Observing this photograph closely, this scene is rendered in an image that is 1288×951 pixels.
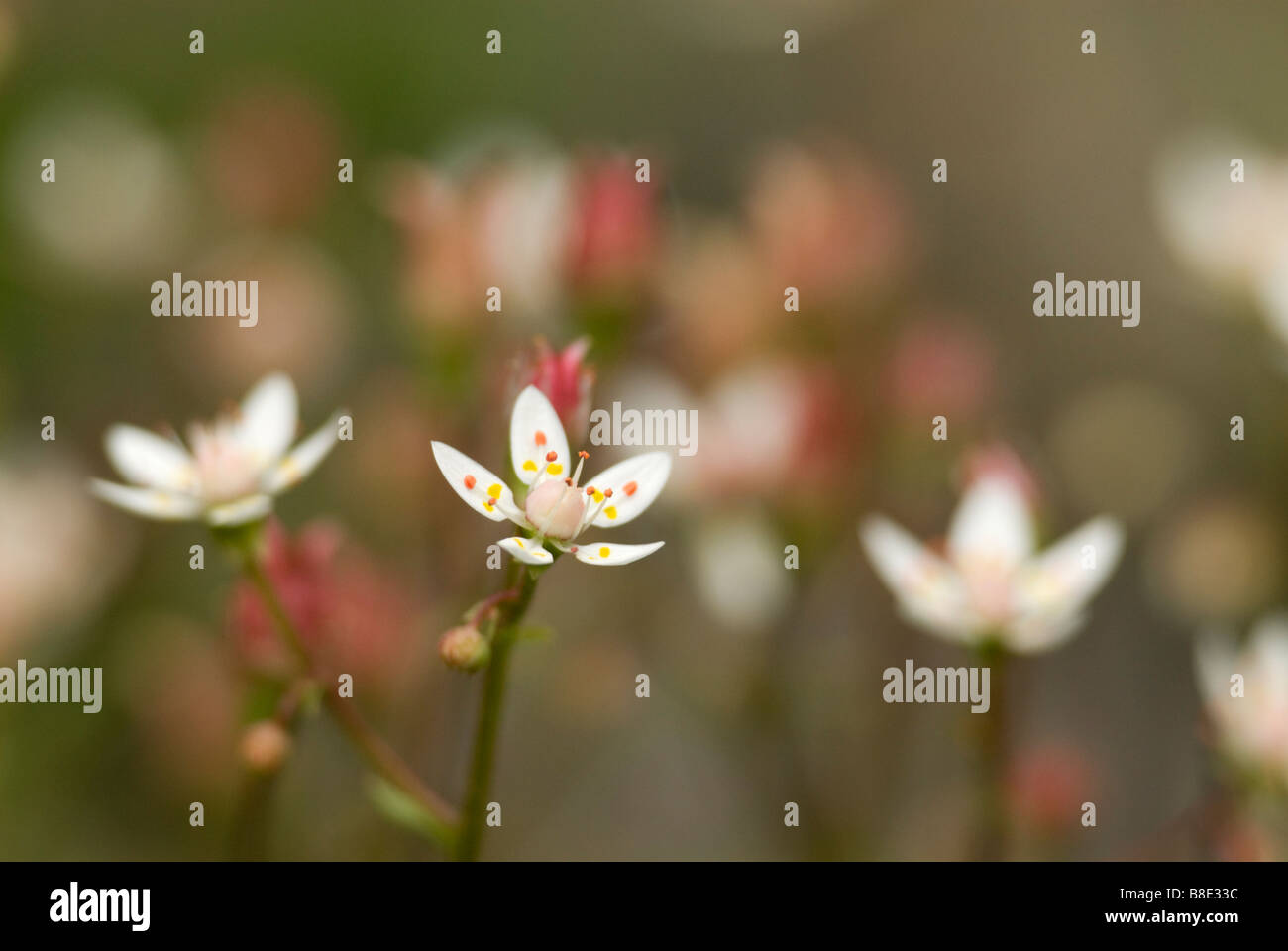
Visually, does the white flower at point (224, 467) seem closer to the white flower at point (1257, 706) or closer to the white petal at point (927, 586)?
the white petal at point (927, 586)

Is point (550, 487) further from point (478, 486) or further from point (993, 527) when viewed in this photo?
point (993, 527)

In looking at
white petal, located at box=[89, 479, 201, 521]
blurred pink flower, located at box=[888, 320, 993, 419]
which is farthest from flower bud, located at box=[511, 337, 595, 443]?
blurred pink flower, located at box=[888, 320, 993, 419]

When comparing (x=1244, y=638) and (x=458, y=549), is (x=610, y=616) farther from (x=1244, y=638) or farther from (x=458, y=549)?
(x=1244, y=638)

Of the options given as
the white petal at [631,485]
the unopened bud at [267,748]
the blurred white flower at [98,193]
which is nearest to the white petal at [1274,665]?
the white petal at [631,485]

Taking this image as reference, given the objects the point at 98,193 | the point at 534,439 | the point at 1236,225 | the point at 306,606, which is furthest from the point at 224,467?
the point at 1236,225

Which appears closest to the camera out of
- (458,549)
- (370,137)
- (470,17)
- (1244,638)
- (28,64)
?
(458,549)

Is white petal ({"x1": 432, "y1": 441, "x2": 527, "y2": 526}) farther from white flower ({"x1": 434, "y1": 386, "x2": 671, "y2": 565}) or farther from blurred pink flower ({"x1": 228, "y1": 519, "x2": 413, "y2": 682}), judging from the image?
blurred pink flower ({"x1": 228, "y1": 519, "x2": 413, "y2": 682})
